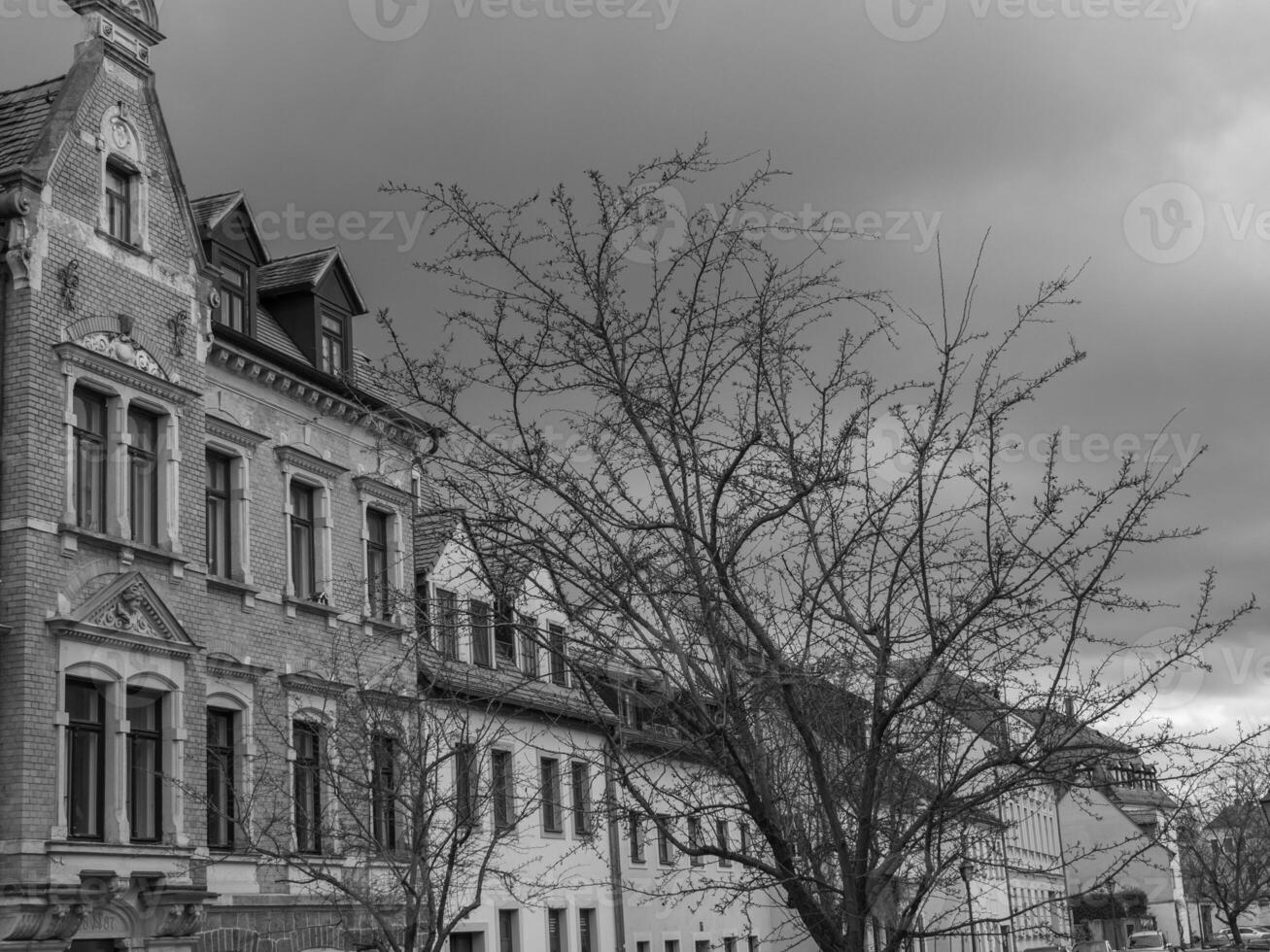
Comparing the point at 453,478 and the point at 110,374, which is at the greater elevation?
the point at 110,374

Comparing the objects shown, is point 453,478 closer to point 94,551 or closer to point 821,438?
point 821,438

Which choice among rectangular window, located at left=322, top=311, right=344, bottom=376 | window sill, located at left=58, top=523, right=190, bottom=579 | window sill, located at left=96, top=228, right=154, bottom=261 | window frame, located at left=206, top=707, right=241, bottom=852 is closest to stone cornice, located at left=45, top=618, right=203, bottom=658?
window sill, located at left=58, top=523, right=190, bottom=579

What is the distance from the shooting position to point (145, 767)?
20.2 m

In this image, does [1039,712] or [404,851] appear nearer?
[1039,712]

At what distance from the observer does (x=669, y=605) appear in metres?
8.77

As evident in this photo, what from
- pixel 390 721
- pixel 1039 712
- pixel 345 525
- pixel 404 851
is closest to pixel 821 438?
pixel 1039 712

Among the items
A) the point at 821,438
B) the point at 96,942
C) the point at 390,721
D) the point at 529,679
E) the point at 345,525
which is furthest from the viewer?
the point at 345,525

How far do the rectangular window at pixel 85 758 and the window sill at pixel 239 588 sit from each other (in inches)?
112

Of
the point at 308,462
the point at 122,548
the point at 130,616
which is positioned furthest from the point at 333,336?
the point at 130,616

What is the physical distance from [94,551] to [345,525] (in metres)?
6.95

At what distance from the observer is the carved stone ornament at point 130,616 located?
64.3ft

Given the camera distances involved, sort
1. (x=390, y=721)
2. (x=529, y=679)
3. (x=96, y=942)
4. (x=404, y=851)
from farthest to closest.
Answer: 1. (x=404, y=851)
2. (x=390, y=721)
3. (x=96, y=942)
4. (x=529, y=679)

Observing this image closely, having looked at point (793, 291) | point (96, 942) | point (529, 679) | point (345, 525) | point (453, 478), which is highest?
point (345, 525)

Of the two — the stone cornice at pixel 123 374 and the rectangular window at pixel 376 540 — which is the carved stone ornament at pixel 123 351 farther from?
the rectangular window at pixel 376 540
